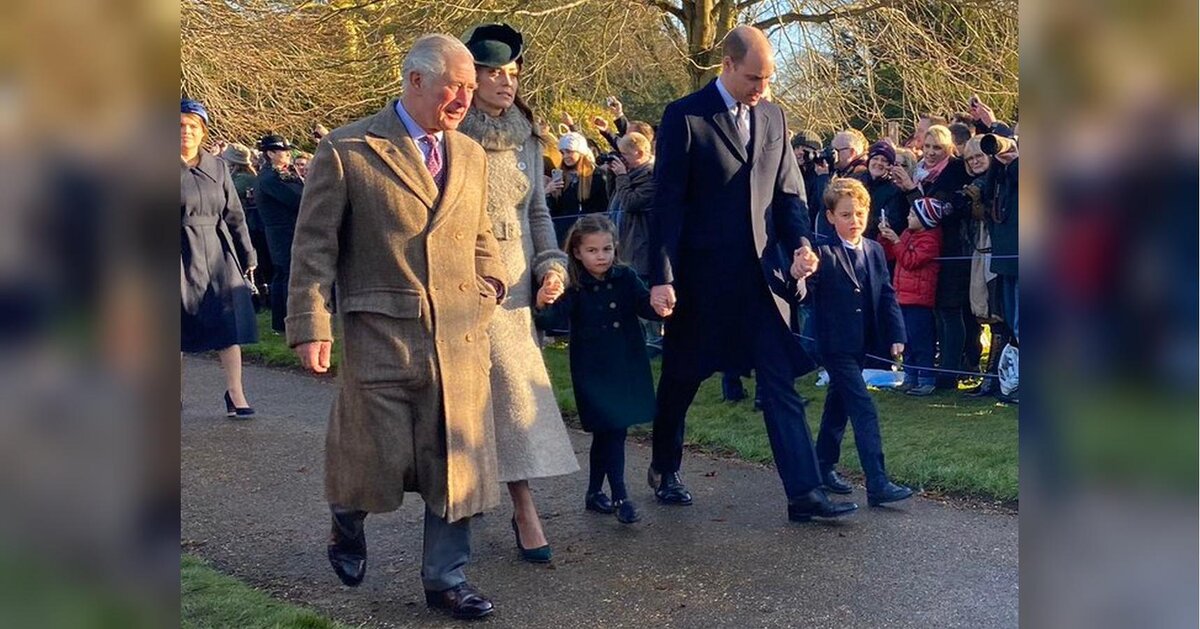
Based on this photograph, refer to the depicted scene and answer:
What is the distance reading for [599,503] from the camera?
6.00 metres

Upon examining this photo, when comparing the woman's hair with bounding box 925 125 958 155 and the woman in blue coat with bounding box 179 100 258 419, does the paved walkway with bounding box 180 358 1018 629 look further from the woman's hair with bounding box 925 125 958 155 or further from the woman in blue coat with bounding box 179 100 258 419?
the woman's hair with bounding box 925 125 958 155

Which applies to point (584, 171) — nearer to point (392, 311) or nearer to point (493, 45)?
point (493, 45)

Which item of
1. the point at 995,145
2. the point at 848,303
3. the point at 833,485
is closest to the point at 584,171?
the point at 995,145

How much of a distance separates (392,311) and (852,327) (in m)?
2.57

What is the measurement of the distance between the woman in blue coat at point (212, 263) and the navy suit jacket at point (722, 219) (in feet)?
11.6

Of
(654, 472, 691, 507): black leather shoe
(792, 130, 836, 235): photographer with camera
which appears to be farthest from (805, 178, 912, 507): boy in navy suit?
(792, 130, 836, 235): photographer with camera

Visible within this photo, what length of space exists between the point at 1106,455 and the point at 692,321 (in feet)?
15.0

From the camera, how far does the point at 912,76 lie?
46.5 feet

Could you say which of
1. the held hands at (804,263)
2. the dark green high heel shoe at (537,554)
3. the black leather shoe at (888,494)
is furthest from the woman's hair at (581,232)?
the black leather shoe at (888,494)

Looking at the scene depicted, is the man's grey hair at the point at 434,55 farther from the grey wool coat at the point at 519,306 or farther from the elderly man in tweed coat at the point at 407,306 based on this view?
the grey wool coat at the point at 519,306

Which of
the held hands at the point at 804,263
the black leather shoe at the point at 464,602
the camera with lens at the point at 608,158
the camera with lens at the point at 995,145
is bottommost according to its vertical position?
the black leather shoe at the point at 464,602

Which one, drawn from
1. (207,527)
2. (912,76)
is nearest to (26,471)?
(207,527)

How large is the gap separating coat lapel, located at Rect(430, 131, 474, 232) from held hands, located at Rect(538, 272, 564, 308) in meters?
0.76

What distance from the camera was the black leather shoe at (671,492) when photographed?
6141mm
